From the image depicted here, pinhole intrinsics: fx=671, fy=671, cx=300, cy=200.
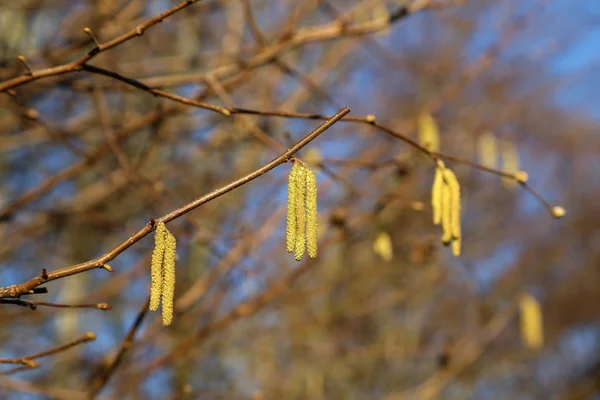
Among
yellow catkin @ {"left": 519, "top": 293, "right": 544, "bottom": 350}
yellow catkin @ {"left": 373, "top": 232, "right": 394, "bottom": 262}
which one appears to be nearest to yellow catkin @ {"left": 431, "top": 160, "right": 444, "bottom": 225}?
yellow catkin @ {"left": 373, "top": 232, "right": 394, "bottom": 262}

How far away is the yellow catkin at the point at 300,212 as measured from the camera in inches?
37.8

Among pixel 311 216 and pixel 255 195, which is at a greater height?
pixel 255 195

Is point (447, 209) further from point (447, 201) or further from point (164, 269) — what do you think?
point (164, 269)

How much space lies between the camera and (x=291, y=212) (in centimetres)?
97

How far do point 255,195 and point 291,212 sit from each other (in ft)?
12.5

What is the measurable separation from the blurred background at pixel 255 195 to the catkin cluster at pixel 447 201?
300 mm

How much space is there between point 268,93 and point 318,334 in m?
2.18

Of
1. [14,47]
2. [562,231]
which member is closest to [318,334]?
[14,47]

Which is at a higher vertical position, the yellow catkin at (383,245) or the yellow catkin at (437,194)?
the yellow catkin at (383,245)

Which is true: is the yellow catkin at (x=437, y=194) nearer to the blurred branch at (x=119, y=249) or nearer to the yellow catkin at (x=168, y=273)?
the blurred branch at (x=119, y=249)

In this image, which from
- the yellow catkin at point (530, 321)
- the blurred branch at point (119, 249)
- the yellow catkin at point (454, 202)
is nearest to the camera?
the blurred branch at point (119, 249)

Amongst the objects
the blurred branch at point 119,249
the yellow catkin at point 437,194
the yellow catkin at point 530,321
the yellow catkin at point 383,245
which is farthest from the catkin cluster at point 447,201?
the yellow catkin at point 530,321

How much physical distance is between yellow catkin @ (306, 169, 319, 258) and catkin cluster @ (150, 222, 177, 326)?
19 cm

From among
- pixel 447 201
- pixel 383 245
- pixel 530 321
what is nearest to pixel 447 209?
pixel 447 201
